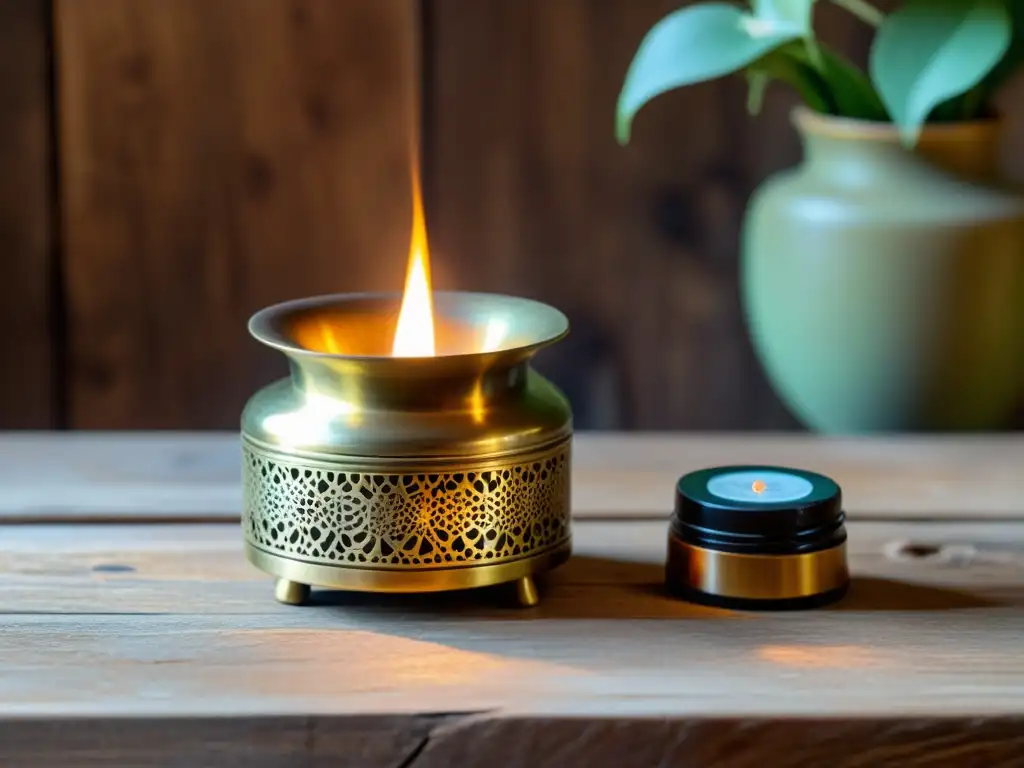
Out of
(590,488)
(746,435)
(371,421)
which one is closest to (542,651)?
(371,421)

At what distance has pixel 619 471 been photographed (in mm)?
943

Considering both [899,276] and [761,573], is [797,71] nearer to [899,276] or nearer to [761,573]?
[899,276]

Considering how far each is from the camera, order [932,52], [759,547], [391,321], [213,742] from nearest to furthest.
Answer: [213,742] → [759,547] → [391,321] → [932,52]

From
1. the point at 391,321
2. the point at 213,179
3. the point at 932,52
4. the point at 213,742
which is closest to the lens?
the point at 213,742

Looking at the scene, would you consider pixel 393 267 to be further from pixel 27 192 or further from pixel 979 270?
pixel 979 270

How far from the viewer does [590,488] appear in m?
0.91

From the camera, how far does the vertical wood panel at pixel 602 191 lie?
1.19 metres

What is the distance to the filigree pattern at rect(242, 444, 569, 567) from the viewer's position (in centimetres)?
66

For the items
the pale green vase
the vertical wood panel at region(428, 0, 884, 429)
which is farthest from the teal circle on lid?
the vertical wood panel at region(428, 0, 884, 429)

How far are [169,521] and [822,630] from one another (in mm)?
375

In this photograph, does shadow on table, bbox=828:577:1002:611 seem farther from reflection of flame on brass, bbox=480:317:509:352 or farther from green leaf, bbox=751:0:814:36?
Result: green leaf, bbox=751:0:814:36

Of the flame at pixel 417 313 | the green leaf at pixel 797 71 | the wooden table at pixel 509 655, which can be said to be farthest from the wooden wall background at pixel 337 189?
the flame at pixel 417 313

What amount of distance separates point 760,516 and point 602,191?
23.1 inches

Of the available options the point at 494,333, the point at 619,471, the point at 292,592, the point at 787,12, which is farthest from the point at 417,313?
the point at 787,12
